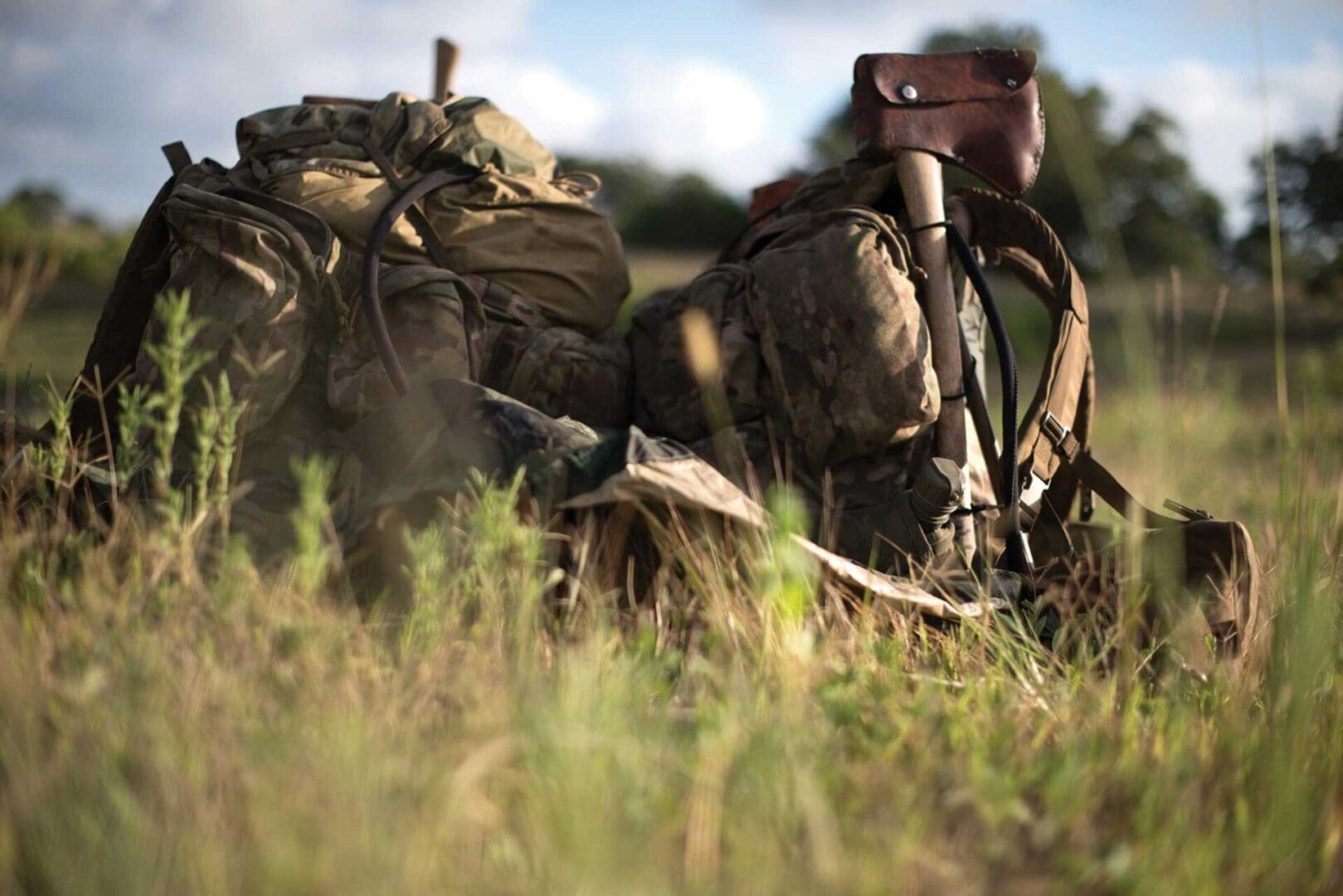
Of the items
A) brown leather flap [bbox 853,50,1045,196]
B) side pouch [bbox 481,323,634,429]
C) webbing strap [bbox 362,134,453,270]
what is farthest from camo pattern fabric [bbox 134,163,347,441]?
brown leather flap [bbox 853,50,1045,196]

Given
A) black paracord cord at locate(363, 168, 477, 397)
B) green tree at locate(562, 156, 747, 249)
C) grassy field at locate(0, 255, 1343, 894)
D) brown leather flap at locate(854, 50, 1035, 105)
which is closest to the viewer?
grassy field at locate(0, 255, 1343, 894)

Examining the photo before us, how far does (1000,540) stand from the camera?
3.04m

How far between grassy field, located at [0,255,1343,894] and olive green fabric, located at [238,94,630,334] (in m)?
1.13

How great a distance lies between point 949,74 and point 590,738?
258cm

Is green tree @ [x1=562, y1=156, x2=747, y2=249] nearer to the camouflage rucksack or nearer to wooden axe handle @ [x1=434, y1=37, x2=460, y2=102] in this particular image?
wooden axe handle @ [x1=434, y1=37, x2=460, y2=102]

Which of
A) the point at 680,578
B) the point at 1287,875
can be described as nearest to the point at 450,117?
the point at 680,578

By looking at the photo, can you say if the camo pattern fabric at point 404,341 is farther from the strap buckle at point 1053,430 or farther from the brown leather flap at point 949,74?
the strap buckle at point 1053,430

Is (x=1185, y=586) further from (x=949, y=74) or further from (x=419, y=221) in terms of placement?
(x=419, y=221)

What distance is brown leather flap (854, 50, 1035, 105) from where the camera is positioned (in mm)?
3271

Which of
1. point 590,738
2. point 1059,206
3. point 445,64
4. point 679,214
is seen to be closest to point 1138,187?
point 1059,206

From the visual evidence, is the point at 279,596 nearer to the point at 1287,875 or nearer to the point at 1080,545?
the point at 1287,875

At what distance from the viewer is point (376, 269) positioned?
284 cm

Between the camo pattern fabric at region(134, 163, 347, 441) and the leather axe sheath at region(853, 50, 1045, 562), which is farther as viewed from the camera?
the leather axe sheath at region(853, 50, 1045, 562)

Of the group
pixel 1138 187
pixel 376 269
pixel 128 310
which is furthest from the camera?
pixel 1138 187
